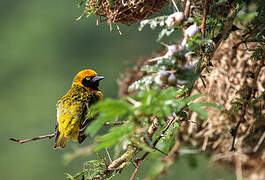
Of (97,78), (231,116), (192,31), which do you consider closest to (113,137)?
(192,31)

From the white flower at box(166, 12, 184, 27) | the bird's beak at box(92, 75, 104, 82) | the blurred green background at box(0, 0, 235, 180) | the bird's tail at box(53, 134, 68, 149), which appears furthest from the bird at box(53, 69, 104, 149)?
the blurred green background at box(0, 0, 235, 180)

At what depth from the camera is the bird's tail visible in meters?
2.46

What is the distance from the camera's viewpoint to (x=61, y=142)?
8.11ft

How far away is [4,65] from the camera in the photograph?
37.6 ft

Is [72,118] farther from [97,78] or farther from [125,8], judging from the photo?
[125,8]

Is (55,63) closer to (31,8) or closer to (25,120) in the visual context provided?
(25,120)

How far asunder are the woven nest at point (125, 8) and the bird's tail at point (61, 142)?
0.77 m

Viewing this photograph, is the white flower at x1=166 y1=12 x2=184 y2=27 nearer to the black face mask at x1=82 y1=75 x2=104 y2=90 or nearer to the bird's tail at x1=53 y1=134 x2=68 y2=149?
the bird's tail at x1=53 y1=134 x2=68 y2=149

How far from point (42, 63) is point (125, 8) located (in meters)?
9.38

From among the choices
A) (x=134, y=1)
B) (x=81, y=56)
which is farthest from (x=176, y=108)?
(x=81, y=56)

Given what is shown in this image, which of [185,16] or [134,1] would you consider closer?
[185,16]

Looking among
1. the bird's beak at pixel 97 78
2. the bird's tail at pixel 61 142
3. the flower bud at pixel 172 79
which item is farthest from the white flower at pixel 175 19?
the bird's beak at pixel 97 78

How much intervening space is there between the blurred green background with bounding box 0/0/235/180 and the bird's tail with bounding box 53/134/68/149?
5.53 m

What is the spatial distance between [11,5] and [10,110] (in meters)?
2.95
